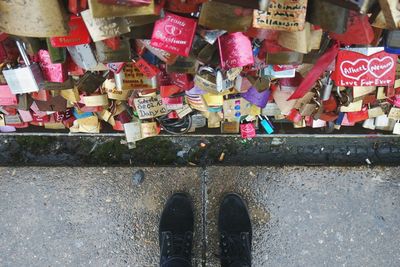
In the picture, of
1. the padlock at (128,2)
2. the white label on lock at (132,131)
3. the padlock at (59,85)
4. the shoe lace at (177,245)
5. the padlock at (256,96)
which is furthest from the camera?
the shoe lace at (177,245)

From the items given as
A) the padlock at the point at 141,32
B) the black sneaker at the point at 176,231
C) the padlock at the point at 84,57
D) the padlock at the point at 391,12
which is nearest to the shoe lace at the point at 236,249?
the black sneaker at the point at 176,231

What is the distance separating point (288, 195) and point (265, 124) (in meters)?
0.38

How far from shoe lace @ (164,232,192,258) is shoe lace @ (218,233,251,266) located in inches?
6.5

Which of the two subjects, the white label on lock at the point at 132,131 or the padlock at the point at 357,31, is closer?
the padlock at the point at 357,31

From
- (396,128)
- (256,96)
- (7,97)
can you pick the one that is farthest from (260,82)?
(7,97)

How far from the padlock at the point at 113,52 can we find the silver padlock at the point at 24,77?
0.84 ft

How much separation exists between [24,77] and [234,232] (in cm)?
119

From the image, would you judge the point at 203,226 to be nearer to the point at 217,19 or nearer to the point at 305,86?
the point at 305,86

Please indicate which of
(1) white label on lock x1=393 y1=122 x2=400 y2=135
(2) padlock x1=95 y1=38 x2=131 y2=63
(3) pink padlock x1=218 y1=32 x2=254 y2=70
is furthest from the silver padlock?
(1) white label on lock x1=393 y1=122 x2=400 y2=135

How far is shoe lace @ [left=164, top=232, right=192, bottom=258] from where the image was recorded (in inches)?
81.3

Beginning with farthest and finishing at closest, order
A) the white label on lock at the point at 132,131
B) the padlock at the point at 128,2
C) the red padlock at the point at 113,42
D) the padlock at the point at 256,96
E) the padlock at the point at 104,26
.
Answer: the white label on lock at the point at 132,131 → the padlock at the point at 256,96 → the red padlock at the point at 113,42 → the padlock at the point at 104,26 → the padlock at the point at 128,2

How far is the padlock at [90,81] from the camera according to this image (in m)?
1.60

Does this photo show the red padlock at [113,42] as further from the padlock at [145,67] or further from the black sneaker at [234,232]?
the black sneaker at [234,232]

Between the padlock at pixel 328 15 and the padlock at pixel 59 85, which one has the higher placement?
the padlock at pixel 328 15
